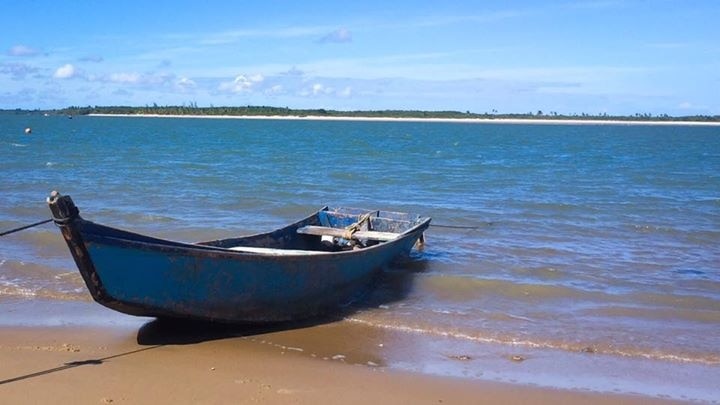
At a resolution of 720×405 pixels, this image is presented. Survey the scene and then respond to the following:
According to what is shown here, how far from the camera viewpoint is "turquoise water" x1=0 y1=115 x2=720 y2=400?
8477 mm

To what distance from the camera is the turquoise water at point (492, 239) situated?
27.8ft

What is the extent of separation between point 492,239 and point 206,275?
28.0 feet

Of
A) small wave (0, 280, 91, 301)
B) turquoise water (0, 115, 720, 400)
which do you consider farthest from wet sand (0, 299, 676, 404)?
small wave (0, 280, 91, 301)

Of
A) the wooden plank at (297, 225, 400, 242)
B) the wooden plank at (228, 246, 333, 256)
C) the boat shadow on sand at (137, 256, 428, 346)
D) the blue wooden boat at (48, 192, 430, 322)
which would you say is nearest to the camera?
the blue wooden boat at (48, 192, 430, 322)

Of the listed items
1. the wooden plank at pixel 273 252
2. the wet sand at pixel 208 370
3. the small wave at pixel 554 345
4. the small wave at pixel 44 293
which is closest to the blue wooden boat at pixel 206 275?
the wooden plank at pixel 273 252

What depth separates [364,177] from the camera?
28281 mm

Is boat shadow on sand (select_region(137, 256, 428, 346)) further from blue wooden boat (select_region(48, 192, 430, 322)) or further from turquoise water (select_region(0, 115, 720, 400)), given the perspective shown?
turquoise water (select_region(0, 115, 720, 400))

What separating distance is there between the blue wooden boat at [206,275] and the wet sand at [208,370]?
15.0 inches

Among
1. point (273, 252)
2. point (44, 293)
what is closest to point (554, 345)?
point (273, 252)

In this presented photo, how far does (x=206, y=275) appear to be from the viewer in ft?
23.9

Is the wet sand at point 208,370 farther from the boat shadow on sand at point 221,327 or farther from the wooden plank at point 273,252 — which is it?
the wooden plank at point 273,252

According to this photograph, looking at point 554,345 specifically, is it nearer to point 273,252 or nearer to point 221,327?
point 273,252

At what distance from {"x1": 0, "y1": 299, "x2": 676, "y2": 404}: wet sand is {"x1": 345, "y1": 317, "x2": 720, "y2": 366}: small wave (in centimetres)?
69

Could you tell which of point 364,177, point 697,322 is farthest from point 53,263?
point 364,177
